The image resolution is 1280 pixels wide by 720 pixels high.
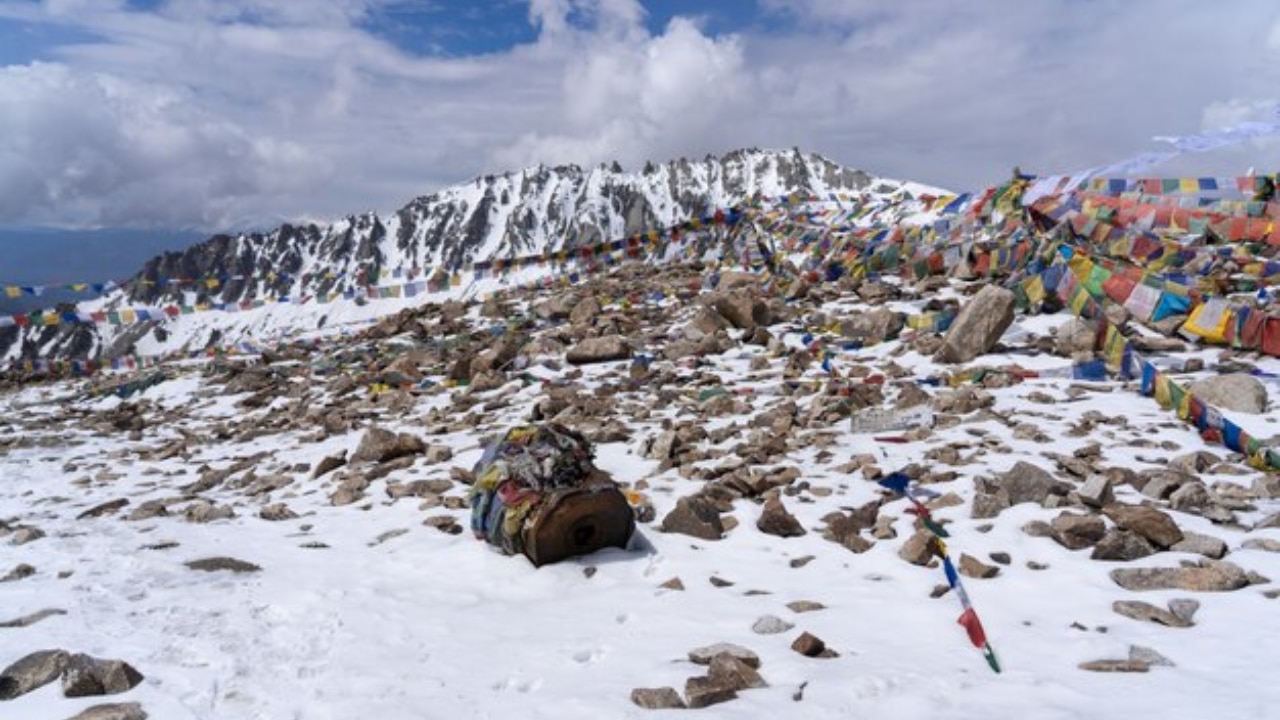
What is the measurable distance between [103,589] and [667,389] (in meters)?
8.65

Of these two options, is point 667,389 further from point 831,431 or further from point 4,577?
point 4,577

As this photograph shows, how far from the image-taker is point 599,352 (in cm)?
1592

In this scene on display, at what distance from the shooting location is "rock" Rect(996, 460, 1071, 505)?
7289 mm

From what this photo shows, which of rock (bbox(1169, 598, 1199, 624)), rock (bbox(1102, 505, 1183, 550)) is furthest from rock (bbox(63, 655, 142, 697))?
rock (bbox(1102, 505, 1183, 550))

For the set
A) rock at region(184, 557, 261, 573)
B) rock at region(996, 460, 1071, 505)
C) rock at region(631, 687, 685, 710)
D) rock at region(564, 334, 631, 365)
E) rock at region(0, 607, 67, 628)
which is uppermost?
rock at region(564, 334, 631, 365)

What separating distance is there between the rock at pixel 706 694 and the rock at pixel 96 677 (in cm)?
370

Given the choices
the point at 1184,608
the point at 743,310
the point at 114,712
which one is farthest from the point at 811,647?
the point at 743,310

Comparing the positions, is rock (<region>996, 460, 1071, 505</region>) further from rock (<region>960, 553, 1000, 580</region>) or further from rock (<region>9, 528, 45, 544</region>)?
rock (<region>9, 528, 45, 544</region>)

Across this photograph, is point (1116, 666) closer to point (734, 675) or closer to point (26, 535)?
point (734, 675)

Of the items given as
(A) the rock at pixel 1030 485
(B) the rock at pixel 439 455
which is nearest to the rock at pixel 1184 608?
(A) the rock at pixel 1030 485

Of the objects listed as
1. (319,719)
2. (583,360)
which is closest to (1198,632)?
(319,719)

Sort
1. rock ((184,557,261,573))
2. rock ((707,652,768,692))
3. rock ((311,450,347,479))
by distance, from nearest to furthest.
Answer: rock ((707,652,768,692)) < rock ((184,557,261,573)) < rock ((311,450,347,479))

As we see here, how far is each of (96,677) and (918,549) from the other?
6.33 m

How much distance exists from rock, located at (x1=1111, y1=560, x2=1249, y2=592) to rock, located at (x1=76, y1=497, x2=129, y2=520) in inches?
454
